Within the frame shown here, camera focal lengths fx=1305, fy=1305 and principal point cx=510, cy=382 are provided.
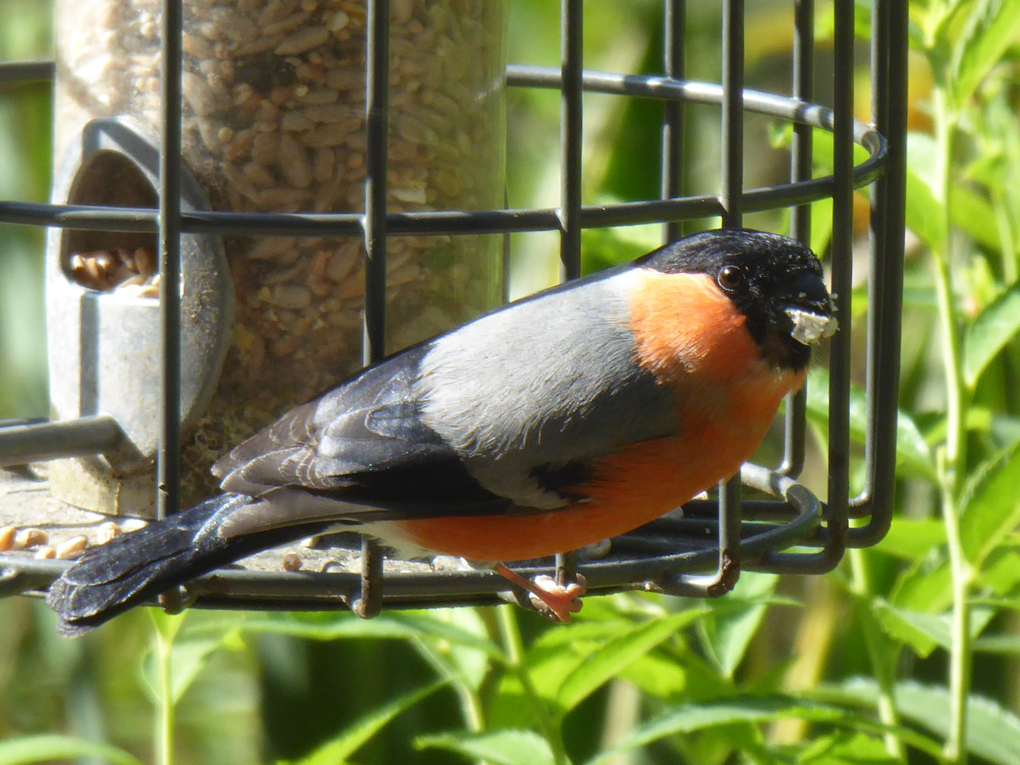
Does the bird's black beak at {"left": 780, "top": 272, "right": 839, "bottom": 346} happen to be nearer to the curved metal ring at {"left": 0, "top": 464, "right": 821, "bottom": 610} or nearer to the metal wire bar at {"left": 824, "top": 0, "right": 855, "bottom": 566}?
the metal wire bar at {"left": 824, "top": 0, "right": 855, "bottom": 566}

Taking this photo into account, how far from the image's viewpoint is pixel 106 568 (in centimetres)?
176

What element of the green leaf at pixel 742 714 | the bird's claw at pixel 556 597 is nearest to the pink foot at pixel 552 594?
the bird's claw at pixel 556 597

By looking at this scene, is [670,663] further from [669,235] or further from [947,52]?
[947,52]

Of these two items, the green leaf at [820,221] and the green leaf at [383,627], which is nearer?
the green leaf at [383,627]

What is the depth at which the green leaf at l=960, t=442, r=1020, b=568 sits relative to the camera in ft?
7.43

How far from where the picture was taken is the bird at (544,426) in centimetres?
182

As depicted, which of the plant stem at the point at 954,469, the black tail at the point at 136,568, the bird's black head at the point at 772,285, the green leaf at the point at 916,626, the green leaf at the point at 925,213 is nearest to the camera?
the black tail at the point at 136,568

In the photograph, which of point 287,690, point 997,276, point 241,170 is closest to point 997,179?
point 997,276

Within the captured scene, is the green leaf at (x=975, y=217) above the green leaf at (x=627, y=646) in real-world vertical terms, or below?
above

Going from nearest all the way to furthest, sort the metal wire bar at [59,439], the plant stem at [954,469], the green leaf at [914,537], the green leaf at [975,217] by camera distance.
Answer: the metal wire bar at [59,439] < the plant stem at [954,469] < the green leaf at [914,537] < the green leaf at [975,217]

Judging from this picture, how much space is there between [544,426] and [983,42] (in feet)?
4.17

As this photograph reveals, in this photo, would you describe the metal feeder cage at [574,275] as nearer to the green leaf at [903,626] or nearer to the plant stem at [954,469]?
the green leaf at [903,626]

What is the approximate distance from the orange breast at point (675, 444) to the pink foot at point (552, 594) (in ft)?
0.20

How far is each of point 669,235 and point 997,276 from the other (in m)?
1.75
